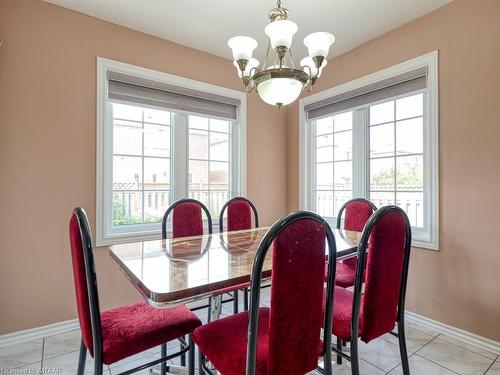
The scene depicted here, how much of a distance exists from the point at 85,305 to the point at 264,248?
0.78m

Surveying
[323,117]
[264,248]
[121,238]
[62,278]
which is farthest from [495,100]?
[62,278]

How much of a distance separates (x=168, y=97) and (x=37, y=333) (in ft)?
7.25

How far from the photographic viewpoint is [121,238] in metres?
2.48

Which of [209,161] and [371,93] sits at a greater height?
[371,93]

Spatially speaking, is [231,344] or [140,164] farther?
[140,164]

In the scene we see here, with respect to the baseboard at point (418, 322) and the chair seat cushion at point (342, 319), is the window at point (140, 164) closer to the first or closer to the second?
the baseboard at point (418, 322)

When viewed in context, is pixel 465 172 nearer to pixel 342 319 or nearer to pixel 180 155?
pixel 342 319

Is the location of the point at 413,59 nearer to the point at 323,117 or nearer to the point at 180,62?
the point at 323,117

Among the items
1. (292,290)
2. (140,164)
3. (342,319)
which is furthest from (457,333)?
(140,164)

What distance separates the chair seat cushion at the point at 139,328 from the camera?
45.9 inches

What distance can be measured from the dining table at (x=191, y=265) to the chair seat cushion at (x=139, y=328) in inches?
8.4

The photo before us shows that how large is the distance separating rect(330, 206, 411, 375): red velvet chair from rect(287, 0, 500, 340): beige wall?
1.05 metres

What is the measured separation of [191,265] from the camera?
1.30 m

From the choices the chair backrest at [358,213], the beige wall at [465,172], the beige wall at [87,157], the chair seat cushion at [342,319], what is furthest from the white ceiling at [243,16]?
the chair seat cushion at [342,319]
